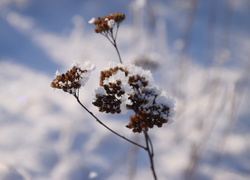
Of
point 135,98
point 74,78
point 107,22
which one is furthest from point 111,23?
point 135,98

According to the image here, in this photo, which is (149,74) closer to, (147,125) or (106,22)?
(147,125)

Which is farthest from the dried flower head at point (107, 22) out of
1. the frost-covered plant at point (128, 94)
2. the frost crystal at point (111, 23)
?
the frost-covered plant at point (128, 94)

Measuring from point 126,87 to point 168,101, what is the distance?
17.5 inches

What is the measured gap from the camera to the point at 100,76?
8.93 ft

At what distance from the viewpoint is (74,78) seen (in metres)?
2.67

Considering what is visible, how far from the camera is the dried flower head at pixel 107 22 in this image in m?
3.43

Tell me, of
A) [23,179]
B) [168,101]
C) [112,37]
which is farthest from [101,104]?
[23,179]

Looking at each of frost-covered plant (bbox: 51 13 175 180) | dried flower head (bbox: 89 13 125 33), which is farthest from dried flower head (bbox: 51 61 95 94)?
dried flower head (bbox: 89 13 125 33)

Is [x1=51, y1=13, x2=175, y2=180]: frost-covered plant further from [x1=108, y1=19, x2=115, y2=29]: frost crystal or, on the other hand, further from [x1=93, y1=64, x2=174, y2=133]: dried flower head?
[x1=108, y1=19, x2=115, y2=29]: frost crystal

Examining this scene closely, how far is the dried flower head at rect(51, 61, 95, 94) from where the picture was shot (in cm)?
267

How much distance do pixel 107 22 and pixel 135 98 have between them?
138cm

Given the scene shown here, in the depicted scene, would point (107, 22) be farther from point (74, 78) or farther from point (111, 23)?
point (74, 78)

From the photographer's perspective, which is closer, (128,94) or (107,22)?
(128,94)

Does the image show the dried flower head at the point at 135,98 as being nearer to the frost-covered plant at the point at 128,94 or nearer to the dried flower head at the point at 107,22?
the frost-covered plant at the point at 128,94
